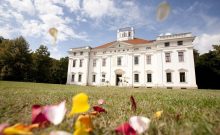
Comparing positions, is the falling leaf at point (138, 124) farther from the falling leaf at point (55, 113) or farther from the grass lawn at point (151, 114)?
the falling leaf at point (55, 113)

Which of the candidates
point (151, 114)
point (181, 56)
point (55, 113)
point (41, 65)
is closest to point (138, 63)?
point (181, 56)

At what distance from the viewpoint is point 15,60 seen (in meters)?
31.8

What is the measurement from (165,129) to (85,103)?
0.60 meters

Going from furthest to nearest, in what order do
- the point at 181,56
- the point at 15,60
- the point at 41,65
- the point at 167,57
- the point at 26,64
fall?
the point at 41,65, the point at 26,64, the point at 15,60, the point at 167,57, the point at 181,56

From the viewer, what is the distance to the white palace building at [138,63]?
22.4 meters

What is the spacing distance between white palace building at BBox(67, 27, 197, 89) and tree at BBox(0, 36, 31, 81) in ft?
33.3

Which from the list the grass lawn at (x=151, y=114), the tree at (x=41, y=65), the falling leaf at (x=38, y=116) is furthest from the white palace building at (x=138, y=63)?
the falling leaf at (x=38, y=116)

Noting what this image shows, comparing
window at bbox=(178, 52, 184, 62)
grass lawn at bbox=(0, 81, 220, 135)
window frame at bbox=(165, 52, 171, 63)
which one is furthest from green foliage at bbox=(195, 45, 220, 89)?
grass lawn at bbox=(0, 81, 220, 135)

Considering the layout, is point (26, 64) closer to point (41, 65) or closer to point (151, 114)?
point (41, 65)

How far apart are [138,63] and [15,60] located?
26127mm

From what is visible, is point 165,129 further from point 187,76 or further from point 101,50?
point 101,50

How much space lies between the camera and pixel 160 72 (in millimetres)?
23781

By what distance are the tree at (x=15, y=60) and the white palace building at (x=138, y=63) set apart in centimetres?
1016

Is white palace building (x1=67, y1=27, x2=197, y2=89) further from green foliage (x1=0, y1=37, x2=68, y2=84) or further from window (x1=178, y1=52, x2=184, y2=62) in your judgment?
green foliage (x1=0, y1=37, x2=68, y2=84)
